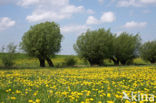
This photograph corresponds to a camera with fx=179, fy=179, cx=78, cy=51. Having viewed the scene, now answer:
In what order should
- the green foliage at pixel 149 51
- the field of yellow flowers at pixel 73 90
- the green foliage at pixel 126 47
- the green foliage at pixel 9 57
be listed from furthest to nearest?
the green foliage at pixel 149 51 → the green foliage at pixel 126 47 → the green foliage at pixel 9 57 → the field of yellow flowers at pixel 73 90

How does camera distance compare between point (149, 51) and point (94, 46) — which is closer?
point (94, 46)

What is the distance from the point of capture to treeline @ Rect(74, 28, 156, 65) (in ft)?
142

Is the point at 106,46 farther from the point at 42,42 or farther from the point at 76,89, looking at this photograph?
the point at 76,89

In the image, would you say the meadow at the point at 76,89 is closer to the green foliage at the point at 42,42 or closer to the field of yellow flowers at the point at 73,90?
the field of yellow flowers at the point at 73,90

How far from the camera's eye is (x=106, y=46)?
146ft

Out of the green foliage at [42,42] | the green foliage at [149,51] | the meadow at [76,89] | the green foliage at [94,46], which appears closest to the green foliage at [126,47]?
the green foliage at [94,46]

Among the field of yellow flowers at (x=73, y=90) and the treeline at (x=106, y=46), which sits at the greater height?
the treeline at (x=106, y=46)

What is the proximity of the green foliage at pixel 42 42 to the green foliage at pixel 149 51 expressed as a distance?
32880 millimetres

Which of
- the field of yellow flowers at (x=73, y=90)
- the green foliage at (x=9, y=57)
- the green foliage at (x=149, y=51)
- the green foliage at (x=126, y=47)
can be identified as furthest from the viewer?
the green foliage at (x=149, y=51)

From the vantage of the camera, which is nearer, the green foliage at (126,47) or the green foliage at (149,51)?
the green foliage at (126,47)

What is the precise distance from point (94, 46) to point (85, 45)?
2269 mm

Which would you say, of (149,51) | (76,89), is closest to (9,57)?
(76,89)

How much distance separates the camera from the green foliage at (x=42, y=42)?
3797 centimetres

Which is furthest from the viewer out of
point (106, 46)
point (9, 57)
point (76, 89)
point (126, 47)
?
point (126, 47)
